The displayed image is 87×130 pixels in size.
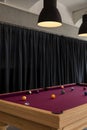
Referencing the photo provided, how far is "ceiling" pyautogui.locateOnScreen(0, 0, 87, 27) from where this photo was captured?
4.12 meters

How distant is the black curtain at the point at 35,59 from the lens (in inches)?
149

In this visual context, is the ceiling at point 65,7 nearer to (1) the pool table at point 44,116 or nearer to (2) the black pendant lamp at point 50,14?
(2) the black pendant lamp at point 50,14

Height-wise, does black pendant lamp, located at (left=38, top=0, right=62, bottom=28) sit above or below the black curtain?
above

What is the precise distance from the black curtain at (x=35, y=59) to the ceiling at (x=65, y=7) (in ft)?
1.62

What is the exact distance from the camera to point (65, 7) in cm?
533

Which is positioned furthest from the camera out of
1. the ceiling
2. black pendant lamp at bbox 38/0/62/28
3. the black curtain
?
the ceiling

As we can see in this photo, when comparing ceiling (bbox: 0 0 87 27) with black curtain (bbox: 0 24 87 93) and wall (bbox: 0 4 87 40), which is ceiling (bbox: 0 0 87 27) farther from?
black curtain (bbox: 0 24 87 93)

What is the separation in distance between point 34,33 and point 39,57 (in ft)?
1.83

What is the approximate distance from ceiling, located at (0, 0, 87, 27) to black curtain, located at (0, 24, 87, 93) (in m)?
0.49

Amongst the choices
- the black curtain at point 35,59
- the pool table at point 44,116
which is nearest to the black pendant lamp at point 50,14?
the pool table at point 44,116

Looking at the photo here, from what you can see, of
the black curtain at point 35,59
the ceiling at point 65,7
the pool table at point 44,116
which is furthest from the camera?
the ceiling at point 65,7

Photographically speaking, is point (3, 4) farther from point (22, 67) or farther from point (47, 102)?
point (47, 102)

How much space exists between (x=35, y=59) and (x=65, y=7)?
74.0 inches

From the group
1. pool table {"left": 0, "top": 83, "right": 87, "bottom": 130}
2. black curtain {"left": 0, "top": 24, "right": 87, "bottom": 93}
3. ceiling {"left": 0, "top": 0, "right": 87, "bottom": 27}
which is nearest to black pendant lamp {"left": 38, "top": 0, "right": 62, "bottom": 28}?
pool table {"left": 0, "top": 83, "right": 87, "bottom": 130}
